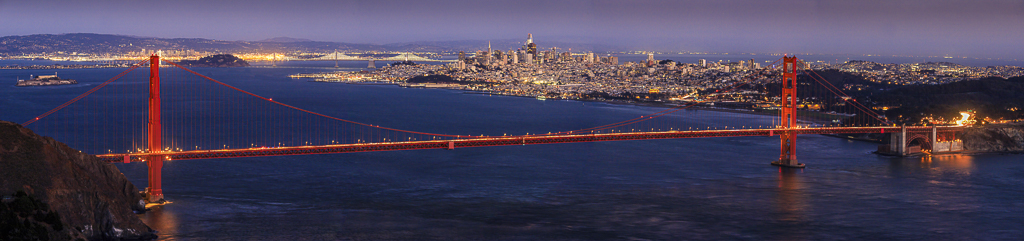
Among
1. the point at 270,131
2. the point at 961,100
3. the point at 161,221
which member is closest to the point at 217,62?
the point at 270,131

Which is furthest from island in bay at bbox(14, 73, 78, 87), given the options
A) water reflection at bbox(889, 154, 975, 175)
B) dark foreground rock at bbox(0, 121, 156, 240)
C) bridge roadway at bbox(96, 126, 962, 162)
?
water reflection at bbox(889, 154, 975, 175)

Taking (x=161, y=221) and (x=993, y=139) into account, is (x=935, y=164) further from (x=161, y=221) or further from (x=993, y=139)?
(x=161, y=221)

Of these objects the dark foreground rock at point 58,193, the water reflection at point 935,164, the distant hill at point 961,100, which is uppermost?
the distant hill at point 961,100

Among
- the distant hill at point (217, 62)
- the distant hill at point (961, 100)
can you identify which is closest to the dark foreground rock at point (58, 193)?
the distant hill at point (961, 100)

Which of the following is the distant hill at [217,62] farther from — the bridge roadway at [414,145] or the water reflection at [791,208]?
the water reflection at [791,208]

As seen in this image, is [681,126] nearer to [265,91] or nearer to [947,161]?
[947,161]

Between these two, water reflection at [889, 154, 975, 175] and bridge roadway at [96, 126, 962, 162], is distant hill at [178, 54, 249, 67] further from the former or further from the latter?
water reflection at [889, 154, 975, 175]

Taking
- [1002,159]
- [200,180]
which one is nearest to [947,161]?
[1002,159]

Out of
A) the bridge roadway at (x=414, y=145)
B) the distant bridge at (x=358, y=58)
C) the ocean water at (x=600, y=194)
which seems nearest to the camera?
the ocean water at (x=600, y=194)
